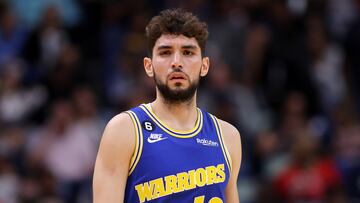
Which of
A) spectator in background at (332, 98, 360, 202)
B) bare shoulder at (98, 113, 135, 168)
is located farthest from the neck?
spectator in background at (332, 98, 360, 202)

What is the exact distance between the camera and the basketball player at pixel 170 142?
20.1ft

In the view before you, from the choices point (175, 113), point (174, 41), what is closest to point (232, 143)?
point (175, 113)

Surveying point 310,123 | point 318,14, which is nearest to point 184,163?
point 310,123

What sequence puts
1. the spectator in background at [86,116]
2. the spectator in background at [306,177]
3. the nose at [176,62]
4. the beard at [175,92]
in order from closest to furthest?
the nose at [176,62] < the beard at [175,92] < the spectator in background at [306,177] < the spectator in background at [86,116]

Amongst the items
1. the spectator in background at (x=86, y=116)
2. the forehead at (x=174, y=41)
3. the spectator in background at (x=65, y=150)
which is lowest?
the forehead at (x=174, y=41)

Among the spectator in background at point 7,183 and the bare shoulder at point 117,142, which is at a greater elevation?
the spectator in background at point 7,183

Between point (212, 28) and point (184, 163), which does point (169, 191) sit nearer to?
point (184, 163)

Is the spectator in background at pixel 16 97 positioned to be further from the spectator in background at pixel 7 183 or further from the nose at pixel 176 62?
the nose at pixel 176 62

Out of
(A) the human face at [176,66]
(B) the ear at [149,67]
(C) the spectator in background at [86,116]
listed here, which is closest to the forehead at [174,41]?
(A) the human face at [176,66]

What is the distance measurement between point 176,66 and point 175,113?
17.1 inches

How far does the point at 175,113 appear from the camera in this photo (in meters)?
6.56

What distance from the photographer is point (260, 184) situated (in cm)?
1219

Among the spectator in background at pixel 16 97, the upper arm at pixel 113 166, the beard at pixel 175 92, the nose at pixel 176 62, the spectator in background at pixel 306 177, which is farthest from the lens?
the spectator in background at pixel 16 97

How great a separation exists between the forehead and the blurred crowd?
5647 mm
